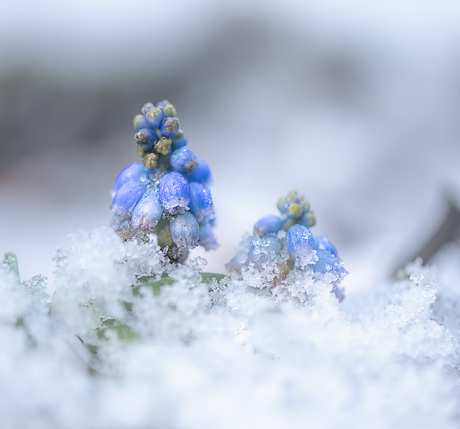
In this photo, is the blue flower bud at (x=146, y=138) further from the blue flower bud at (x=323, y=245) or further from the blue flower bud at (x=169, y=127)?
the blue flower bud at (x=323, y=245)

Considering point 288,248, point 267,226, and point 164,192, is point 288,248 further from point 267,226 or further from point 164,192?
point 164,192

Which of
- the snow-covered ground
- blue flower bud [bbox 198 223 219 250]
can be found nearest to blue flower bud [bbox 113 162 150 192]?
blue flower bud [bbox 198 223 219 250]

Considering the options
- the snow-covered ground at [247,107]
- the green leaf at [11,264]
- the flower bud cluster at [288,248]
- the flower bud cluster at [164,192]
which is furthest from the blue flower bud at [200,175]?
the snow-covered ground at [247,107]

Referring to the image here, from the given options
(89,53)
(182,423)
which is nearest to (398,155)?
(89,53)

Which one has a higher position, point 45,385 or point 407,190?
point 407,190

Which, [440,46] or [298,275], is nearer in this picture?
[298,275]

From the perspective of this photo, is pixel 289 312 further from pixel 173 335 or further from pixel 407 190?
pixel 407 190

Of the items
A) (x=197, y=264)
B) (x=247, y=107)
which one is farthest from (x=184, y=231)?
(x=247, y=107)
